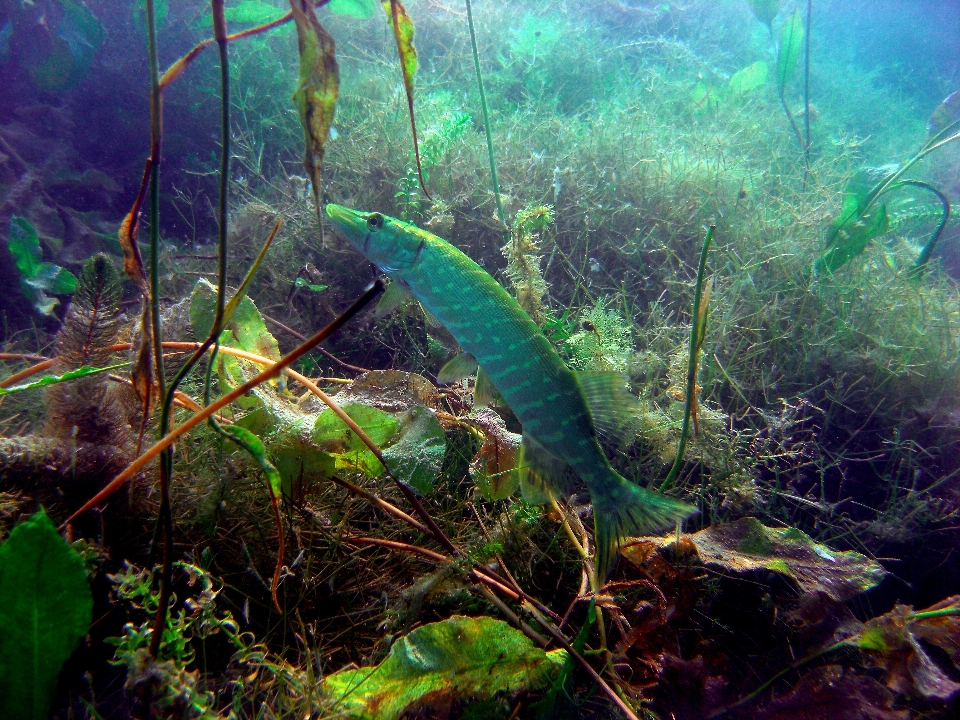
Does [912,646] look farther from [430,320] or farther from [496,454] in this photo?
[430,320]

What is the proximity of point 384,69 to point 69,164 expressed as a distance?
479cm

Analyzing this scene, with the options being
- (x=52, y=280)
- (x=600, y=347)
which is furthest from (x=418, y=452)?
(x=52, y=280)

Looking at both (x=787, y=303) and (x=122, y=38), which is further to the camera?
(x=122, y=38)

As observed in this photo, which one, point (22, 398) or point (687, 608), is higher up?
point (22, 398)

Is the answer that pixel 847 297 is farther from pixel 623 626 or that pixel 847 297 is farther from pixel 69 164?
pixel 69 164

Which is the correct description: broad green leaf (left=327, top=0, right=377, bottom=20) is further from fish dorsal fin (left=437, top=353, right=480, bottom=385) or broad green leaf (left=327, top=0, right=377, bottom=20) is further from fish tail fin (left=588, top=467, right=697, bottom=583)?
fish tail fin (left=588, top=467, right=697, bottom=583)

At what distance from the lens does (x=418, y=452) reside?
2.11 m

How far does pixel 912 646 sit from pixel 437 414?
2595 mm

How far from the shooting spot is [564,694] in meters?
1.68

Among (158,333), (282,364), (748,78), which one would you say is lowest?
(282,364)

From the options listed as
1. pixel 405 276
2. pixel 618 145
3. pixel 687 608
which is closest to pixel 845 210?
pixel 618 145

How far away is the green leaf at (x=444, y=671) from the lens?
1573mm

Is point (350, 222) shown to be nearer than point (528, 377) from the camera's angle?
No

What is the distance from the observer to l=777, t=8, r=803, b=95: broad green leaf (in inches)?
262
